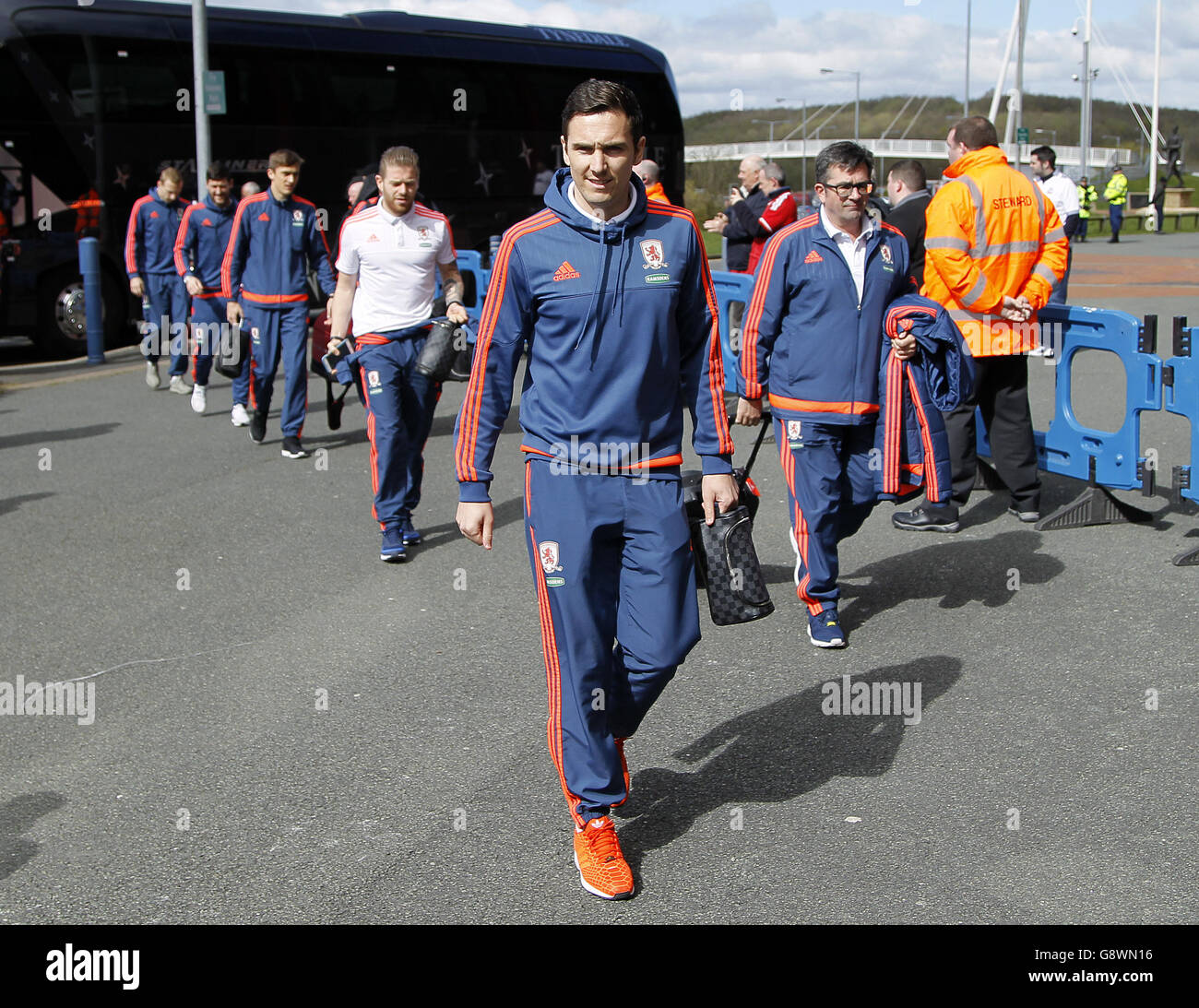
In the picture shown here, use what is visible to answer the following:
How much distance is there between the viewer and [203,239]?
11.9 meters

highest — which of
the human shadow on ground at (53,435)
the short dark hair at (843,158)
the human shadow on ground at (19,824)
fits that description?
the short dark hair at (843,158)

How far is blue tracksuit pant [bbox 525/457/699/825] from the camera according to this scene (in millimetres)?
3746

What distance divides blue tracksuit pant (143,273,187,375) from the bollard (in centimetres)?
119

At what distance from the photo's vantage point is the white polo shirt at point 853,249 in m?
5.76

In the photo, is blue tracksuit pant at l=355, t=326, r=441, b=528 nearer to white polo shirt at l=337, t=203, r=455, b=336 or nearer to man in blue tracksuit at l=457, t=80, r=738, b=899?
white polo shirt at l=337, t=203, r=455, b=336

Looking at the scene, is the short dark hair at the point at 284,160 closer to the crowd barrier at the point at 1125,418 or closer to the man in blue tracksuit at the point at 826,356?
the man in blue tracksuit at the point at 826,356

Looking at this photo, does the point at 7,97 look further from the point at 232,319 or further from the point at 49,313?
the point at 232,319

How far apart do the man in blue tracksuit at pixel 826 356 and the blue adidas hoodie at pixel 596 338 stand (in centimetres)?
199

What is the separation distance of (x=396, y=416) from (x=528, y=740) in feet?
10.2

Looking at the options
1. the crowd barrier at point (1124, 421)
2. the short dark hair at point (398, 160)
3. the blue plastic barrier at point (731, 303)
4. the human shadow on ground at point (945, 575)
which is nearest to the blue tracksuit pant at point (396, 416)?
the short dark hair at point (398, 160)

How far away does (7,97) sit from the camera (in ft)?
53.8

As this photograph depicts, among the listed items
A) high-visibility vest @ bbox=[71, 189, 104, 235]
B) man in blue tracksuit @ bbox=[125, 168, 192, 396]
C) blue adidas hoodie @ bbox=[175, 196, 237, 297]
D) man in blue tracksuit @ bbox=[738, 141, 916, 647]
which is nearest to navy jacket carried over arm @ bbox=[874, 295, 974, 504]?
man in blue tracksuit @ bbox=[738, 141, 916, 647]

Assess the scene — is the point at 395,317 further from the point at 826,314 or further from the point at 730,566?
the point at 730,566
